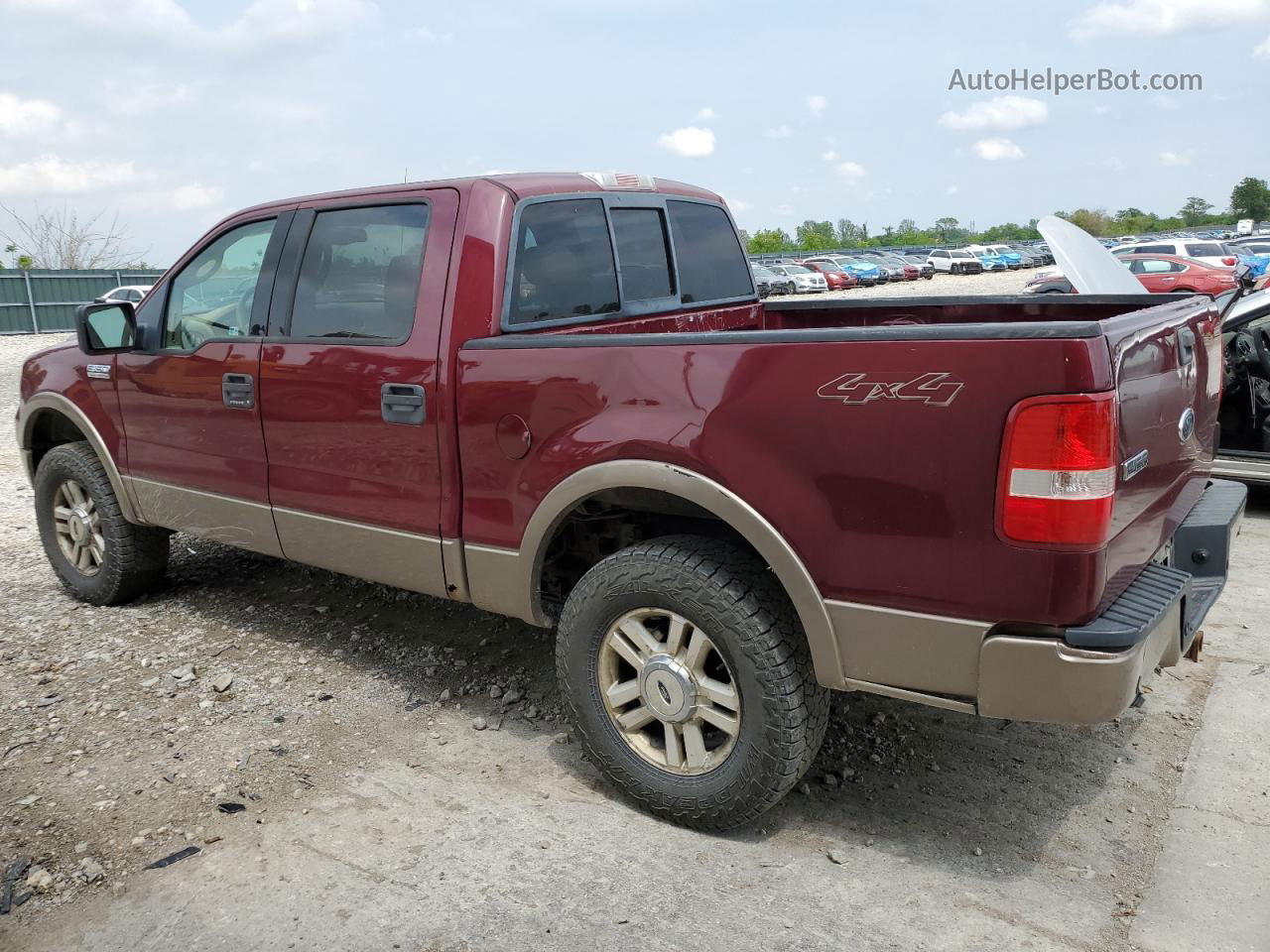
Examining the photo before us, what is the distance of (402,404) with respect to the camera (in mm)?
3635

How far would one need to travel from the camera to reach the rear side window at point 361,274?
373 cm

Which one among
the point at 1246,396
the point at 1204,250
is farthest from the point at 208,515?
the point at 1204,250

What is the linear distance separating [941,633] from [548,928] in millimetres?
1262

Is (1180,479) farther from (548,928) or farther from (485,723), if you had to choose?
(485,723)

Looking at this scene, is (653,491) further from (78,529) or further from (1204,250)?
(1204,250)

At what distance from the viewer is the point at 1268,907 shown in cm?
277

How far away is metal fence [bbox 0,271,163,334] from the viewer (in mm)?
28844

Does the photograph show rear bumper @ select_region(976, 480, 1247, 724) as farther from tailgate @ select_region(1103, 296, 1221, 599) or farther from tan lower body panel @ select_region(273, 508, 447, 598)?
tan lower body panel @ select_region(273, 508, 447, 598)

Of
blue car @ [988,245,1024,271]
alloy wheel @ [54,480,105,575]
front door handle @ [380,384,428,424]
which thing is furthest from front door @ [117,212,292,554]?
blue car @ [988,245,1024,271]

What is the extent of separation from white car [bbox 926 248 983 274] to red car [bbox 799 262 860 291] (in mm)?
11290

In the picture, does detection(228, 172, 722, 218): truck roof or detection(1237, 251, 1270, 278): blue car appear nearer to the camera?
detection(228, 172, 722, 218): truck roof

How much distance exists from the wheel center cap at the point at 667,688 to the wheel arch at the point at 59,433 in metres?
3.05

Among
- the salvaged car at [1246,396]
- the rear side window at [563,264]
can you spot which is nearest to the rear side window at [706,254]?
the rear side window at [563,264]

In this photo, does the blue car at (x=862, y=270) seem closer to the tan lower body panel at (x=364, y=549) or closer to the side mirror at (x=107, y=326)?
the side mirror at (x=107, y=326)
